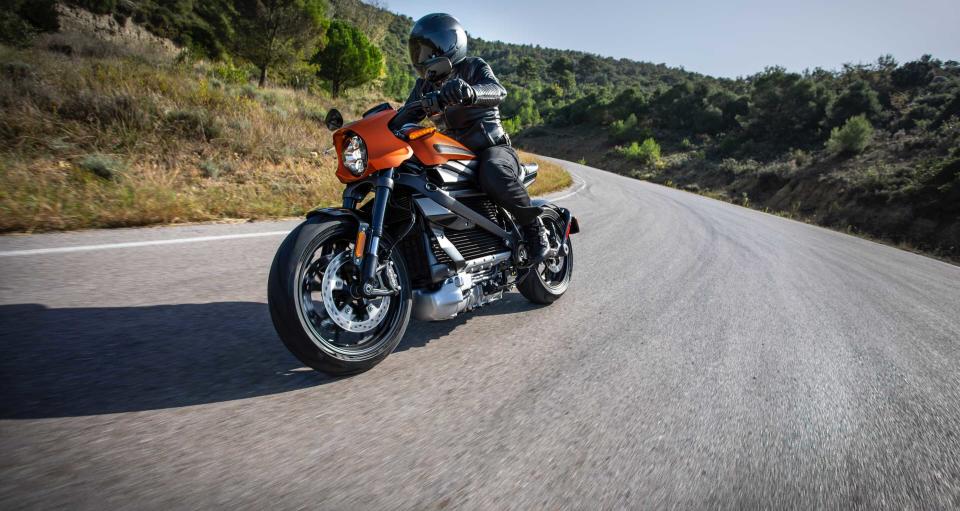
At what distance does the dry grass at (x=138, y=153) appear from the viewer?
431 cm

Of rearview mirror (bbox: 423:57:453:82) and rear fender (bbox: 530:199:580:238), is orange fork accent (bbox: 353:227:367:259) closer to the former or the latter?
rearview mirror (bbox: 423:57:453:82)

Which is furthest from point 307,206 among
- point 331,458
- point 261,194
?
point 331,458

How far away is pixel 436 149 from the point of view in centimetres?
251

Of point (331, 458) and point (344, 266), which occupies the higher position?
point (344, 266)

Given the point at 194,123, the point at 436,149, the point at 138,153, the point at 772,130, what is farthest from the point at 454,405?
the point at 772,130

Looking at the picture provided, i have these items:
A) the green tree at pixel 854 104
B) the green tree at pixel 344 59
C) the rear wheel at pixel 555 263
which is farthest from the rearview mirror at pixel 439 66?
the green tree at pixel 854 104

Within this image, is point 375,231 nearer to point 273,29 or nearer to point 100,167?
point 100,167

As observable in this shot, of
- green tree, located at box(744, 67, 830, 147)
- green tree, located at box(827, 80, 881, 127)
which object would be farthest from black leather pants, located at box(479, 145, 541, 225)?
green tree, located at box(827, 80, 881, 127)

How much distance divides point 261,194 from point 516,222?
4.81 metres

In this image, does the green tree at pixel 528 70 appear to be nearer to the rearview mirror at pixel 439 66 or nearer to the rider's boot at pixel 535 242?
the rider's boot at pixel 535 242

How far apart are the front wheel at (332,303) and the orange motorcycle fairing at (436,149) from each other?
0.56 m

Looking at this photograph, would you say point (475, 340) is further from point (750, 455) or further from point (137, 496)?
point (137, 496)

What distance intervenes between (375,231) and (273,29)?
26.5 m

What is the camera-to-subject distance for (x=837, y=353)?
2936 mm
